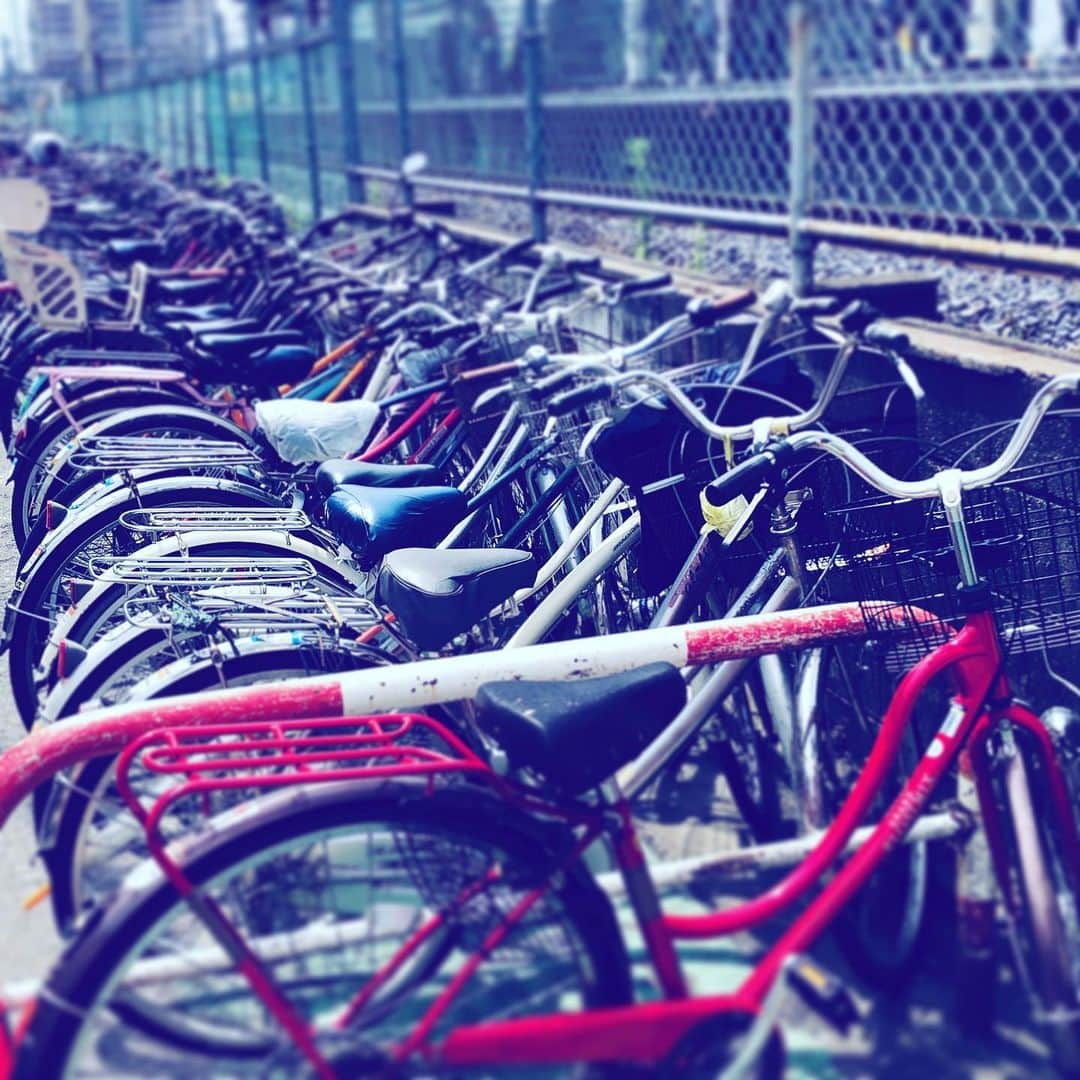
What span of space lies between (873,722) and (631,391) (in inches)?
39.2

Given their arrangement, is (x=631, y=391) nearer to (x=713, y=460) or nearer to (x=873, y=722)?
(x=713, y=460)

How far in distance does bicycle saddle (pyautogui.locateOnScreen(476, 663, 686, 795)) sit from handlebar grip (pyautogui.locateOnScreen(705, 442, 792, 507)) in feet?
1.29

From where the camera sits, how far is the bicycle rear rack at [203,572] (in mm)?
2975

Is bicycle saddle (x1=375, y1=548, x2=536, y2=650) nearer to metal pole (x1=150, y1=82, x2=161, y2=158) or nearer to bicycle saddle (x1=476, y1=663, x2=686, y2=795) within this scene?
bicycle saddle (x1=476, y1=663, x2=686, y2=795)

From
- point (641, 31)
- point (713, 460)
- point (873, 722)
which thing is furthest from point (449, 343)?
point (641, 31)

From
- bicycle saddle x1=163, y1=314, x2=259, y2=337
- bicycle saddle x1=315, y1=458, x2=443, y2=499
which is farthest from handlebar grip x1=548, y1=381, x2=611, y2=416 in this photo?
bicycle saddle x1=163, y1=314, x2=259, y2=337

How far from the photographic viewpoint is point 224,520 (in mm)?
3389

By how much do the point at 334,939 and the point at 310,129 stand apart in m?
11.1

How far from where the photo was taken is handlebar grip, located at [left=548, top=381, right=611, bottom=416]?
3125mm

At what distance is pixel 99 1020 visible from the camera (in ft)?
6.48

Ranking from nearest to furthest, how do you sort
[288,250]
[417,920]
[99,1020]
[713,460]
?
[99,1020], [417,920], [713,460], [288,250]

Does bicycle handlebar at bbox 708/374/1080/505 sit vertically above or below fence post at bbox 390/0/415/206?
below

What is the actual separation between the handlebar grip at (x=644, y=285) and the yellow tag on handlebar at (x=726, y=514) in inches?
68.5

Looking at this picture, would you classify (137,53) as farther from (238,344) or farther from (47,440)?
(47,440)
